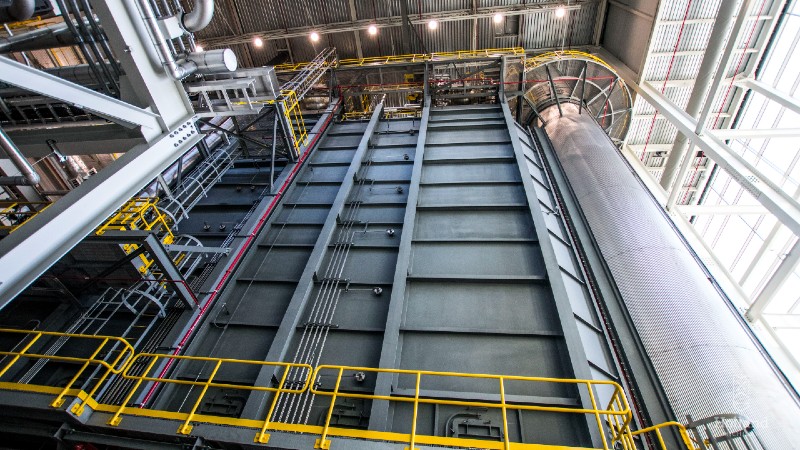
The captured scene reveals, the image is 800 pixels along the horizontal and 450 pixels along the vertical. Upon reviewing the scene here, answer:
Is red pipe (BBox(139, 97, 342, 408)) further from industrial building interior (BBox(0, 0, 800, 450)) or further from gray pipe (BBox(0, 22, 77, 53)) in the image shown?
gray pipe (BBox(0, 22, 77, 53))

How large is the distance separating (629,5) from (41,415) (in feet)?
76.6

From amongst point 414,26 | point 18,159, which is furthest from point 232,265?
point 414,26

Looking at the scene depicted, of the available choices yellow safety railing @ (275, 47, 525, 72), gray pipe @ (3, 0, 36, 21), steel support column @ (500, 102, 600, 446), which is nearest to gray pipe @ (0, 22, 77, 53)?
gray pipe @ (3, 0, 36, 21)

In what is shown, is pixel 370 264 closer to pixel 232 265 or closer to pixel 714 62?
pixel 232 265

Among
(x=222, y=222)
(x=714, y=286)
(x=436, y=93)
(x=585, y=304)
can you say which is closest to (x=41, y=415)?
(x=222, y=222)

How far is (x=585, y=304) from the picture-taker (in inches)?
275

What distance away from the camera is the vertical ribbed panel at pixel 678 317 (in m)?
5.01

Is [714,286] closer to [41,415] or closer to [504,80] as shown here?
[504,80]

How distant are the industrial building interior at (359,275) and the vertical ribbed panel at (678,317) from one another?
0.13ft

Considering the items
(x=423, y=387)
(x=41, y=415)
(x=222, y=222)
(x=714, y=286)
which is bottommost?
(x=41, y=415)

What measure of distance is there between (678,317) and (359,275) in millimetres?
5962

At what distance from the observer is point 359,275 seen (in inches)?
300

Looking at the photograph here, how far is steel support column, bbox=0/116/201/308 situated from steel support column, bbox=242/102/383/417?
3167 mm

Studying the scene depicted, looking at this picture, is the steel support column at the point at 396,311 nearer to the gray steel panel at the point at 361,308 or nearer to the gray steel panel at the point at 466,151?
the gray steel panel at the point at 361,308
